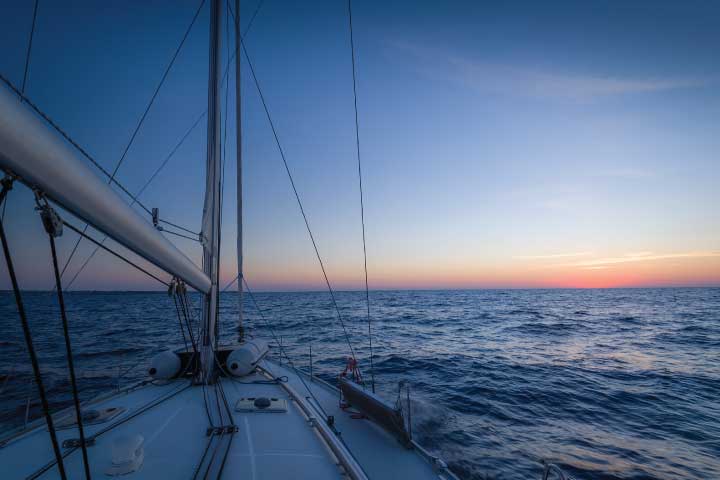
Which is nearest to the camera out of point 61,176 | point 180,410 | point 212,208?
point 61,176

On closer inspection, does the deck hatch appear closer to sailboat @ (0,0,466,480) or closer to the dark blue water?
sailboat @ (0,0,466,480)

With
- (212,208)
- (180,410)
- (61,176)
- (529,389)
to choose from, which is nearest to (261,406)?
(180,410)

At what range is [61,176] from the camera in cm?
180

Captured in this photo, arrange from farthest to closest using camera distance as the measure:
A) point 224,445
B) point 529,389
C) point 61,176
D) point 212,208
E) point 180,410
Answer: point 529,389 < point 212,208 < point 180,410 < point 224,445 < point 61,176

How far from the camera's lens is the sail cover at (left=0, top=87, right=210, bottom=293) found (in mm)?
1440

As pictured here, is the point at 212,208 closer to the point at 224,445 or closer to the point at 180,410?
the point at 180,410

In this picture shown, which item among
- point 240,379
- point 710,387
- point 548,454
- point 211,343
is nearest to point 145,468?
point 211,343

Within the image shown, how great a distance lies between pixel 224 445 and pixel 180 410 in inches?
72.4

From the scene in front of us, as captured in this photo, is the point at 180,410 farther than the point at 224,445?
Yes

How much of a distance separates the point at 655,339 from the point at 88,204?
33451 millimetres

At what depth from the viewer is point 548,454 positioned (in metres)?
8.15

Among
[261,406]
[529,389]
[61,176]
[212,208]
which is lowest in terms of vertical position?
[529,389]

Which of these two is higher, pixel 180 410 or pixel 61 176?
pixel 61 176

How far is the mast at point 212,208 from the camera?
6.65 meters
